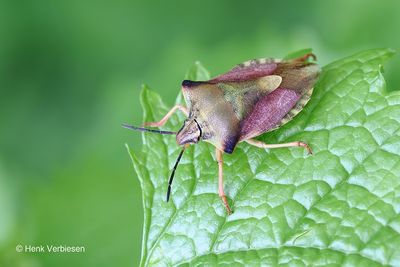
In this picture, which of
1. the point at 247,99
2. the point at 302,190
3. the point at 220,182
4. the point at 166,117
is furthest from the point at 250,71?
the point at 302,190

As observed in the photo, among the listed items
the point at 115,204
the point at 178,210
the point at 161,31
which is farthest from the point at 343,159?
the point at 161,31

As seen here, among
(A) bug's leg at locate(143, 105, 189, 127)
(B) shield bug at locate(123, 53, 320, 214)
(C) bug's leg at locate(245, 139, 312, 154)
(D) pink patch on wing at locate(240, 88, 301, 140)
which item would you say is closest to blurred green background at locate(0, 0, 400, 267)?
(A) bug's leg at locate(143, 105, 189, 127)

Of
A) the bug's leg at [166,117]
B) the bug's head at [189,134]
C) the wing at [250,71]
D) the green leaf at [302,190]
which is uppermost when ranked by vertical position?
the wing at [250,71]

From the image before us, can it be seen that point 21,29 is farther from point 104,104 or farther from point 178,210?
point 178,210

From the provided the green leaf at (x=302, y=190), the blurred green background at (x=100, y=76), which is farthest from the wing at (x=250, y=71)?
the blurred green background at (x=100, y=76)

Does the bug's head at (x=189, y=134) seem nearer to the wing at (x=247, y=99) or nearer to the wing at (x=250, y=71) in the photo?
the wing at (x=247, y=99)

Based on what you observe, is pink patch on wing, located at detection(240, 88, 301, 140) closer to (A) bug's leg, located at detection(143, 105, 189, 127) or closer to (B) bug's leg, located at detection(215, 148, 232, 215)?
(B) bug's leg, located at detection(215, 148, 232, 215)

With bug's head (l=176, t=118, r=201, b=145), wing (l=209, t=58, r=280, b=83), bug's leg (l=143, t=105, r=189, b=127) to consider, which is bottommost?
bug's head (l=176, t=118, r=201, b=145)
